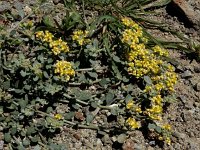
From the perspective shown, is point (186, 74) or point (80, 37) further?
point (186, 74)

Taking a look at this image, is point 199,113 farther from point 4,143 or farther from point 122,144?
point 4,143

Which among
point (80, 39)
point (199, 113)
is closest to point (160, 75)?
point (199, 113)

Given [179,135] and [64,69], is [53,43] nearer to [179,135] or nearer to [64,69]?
[64,69]

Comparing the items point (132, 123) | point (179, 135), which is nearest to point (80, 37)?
point (132, 123)

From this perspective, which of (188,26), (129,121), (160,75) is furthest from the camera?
(188,26)

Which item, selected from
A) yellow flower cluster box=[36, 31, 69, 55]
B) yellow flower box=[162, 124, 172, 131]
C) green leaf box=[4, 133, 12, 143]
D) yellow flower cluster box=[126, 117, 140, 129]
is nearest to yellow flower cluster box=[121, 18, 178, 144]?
yellow flower box=[162, 124, 172, 131]
